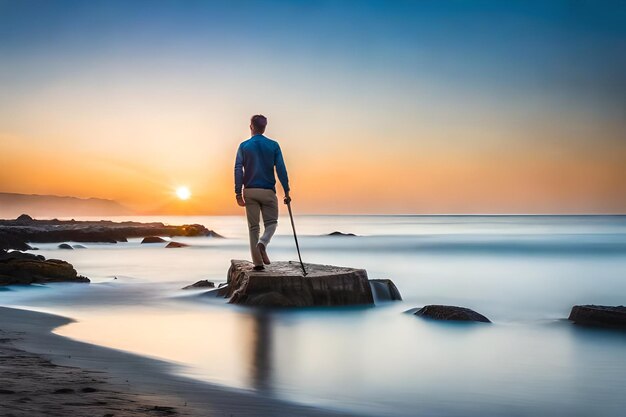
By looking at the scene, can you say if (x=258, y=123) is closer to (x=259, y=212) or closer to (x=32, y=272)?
(x=259, y=212)

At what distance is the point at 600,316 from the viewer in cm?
905

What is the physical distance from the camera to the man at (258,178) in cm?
1057

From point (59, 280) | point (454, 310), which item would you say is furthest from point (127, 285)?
point (454, 310)

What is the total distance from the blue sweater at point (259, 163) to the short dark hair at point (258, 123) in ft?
0.46

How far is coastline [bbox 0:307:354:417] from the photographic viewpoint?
11.5 feet

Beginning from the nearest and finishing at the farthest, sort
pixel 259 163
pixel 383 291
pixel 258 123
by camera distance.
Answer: pixel 259 163, pixel 258 123, pixel 383 291

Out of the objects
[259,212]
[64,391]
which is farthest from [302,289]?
[64,391]

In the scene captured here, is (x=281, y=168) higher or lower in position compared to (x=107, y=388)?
higher

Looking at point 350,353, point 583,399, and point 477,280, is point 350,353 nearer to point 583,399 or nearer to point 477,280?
point 583,399

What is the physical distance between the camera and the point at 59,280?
14.1 m

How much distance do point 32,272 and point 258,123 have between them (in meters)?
6.64

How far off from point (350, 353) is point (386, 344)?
32.8 inches

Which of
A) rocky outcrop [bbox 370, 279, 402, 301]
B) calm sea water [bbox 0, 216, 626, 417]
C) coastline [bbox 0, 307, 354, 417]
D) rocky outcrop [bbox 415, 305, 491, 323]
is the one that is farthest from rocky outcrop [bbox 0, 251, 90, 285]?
rocky outcrop [bbox 415, 305, 491, 323]

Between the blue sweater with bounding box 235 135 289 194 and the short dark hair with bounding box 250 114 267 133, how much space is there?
14 centimetres
